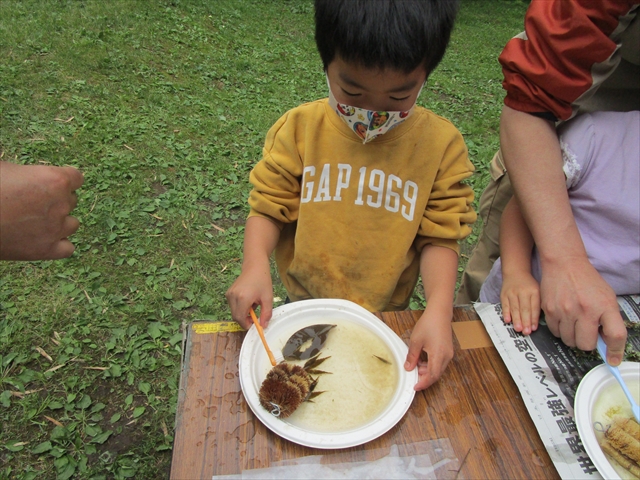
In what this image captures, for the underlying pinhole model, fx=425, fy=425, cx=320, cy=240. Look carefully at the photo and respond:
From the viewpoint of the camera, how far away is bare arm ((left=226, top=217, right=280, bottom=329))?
1326 millimetres

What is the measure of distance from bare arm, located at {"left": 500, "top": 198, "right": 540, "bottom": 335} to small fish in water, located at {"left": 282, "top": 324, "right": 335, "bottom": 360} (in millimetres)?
637

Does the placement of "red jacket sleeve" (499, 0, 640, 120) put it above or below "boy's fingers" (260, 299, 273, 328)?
above

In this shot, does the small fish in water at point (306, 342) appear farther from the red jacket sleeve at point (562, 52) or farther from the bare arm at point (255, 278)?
the red jacket sleeve at point (562, 52)

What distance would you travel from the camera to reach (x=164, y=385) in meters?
2.49

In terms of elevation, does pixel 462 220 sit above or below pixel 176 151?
above

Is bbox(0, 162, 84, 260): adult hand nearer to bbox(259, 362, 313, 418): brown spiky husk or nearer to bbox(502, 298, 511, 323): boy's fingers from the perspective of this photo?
bbox(259, 362, 313, 418): brown spiky husk

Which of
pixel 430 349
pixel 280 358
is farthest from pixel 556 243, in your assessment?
pixel 280 358

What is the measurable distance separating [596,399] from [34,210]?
162 centimetres

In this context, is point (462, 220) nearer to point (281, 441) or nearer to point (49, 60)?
point (281, 441)

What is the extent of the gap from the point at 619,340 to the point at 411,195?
0.79m

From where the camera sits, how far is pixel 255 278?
4.62ft

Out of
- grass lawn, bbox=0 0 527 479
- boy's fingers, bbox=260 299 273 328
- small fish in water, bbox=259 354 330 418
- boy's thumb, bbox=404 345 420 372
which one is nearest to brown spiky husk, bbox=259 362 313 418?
small fish in water, bbox=259 354 330 418

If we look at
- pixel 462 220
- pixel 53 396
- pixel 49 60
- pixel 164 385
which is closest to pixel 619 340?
pixel 462 220

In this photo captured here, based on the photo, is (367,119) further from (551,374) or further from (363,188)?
(551,374)
